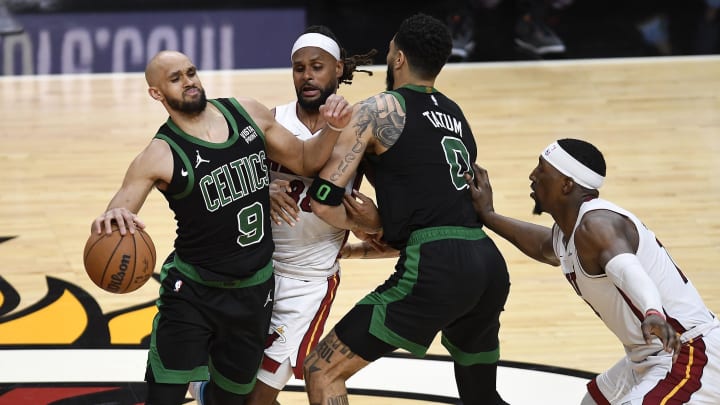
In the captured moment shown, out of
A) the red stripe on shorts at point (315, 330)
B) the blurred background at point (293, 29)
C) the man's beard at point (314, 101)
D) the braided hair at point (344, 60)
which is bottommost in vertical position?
the blurred background at point (293, 29)

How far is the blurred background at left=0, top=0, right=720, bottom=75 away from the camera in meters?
13.8

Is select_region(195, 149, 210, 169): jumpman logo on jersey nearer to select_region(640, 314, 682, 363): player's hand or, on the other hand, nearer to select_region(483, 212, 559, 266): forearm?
select_region(483, 212, 559, 266): forearm

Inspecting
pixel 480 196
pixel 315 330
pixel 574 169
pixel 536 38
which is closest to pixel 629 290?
pixel 574 169

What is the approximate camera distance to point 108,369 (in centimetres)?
680

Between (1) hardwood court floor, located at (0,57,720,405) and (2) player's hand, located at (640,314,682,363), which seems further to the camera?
(1) hardwood court floor, located at (0,57,720,405)

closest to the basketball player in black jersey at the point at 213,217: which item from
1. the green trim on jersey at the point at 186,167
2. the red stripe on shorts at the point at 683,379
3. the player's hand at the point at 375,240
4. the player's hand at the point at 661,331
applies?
the green trim on jersey at the point at 186,167

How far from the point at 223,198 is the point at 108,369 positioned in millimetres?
2086

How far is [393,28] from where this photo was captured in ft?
47.1

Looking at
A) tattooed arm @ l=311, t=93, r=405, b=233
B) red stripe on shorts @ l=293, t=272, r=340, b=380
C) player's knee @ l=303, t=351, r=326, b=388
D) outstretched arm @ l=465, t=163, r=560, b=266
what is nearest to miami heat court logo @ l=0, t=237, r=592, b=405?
red stripe on shorts @ l=293, t=272, r=340, b=380

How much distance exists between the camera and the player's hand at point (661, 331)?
4.49 m

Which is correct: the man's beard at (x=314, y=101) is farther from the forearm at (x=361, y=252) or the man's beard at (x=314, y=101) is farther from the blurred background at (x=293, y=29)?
the blurred background at (x=293, y=29)

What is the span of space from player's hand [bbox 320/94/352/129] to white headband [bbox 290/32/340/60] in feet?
1.91

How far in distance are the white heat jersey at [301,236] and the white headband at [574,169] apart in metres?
1.00

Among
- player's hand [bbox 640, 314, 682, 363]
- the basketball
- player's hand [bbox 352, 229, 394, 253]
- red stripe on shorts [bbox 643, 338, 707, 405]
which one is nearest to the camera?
player's hand [bbox 640, 314, 682, 363]
